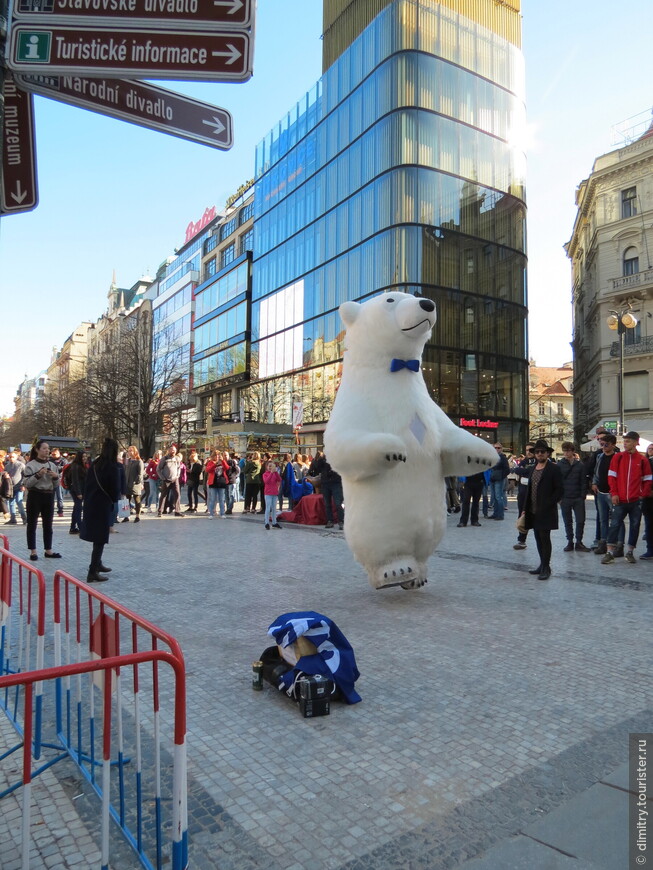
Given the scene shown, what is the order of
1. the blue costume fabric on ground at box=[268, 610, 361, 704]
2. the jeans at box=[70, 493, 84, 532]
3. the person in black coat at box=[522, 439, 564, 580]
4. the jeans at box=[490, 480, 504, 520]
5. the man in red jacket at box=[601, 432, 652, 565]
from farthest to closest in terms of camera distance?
1. the jeans at box=[490, 480, 504, 520]
2. the jeans at box=[70, 493, 84, 532]
3. the man in red jacket at box=[601, 432, 652, 565]
4. the person in black coat at box=[522, 439, 564, 580]
5. the blue costume fabric on ground at box=[268, 610, 361, 704]

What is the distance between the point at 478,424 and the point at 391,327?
2610cm

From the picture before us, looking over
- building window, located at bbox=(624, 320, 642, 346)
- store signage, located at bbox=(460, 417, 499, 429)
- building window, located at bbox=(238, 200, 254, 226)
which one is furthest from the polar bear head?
building window, located at bbox=(238, 200, 254, 226)

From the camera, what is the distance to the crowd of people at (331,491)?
6996 mm

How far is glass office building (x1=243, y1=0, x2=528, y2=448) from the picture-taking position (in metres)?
29.5

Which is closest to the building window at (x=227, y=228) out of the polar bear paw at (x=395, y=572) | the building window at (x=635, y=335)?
the building window at (x=635, y=335)

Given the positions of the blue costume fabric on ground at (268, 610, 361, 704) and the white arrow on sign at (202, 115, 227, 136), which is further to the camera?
the blue costume fabric on ground at (268, 610, 361, 704)

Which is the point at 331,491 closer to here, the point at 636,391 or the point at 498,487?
the point at 498,487

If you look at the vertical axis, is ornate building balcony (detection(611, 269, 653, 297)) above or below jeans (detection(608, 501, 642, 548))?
above

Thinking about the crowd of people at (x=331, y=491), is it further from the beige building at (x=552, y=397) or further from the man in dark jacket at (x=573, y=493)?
the beige building at (x=552, y=397)

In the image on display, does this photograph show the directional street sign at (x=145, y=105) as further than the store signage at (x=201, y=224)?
No

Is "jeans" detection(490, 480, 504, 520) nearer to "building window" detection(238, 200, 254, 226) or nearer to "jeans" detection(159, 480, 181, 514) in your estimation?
"jeans" detection(159, 480, 181, 514)

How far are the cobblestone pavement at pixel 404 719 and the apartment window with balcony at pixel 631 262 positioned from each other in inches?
1403

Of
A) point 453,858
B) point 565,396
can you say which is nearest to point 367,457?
point 453,858

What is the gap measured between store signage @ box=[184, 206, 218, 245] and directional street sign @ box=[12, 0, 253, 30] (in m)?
58.5
